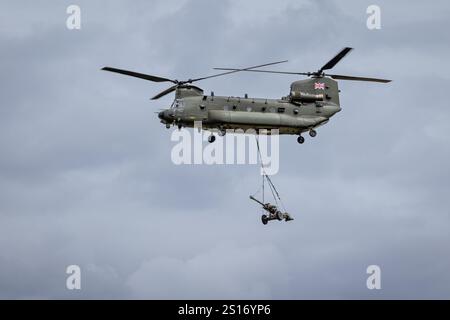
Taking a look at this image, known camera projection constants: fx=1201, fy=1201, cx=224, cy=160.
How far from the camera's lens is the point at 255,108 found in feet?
348

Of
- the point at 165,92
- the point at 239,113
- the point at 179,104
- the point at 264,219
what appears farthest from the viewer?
the point at 165,92

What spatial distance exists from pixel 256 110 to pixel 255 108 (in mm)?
198

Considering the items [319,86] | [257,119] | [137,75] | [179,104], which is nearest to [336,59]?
[319,86]

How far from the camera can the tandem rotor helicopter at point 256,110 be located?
105 metres

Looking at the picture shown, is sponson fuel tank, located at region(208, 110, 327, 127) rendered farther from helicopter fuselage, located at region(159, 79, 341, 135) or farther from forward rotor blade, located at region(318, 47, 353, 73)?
forward rotor blade, located at region(318, 47, 353, 73)

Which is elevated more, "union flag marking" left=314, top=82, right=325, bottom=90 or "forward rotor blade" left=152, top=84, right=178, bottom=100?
"union flag marking" left=314, top=82, right=325, bottom=90

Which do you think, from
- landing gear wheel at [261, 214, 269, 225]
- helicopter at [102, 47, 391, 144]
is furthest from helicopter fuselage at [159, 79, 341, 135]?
A: landing gear wheel at [261, 214, 269, 225]

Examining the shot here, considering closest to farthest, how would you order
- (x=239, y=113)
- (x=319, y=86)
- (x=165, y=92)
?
(x=239, y=113), (x=165, y=92), (x=319, y=86)

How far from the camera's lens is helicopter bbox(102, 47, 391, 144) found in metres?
105

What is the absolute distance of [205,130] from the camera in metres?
106

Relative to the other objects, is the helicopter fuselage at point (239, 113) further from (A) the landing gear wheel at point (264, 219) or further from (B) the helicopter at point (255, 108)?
(A) the landing gear wheel at point (264, 219)

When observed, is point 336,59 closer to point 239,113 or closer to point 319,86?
point 319,86
